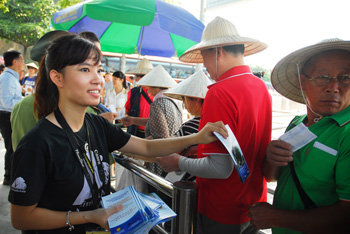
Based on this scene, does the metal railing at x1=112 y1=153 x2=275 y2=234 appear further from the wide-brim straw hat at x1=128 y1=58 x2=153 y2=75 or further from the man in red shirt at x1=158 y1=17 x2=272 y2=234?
the wide-brim straw hat at x1=128 y1=58 x2=153 y2=75

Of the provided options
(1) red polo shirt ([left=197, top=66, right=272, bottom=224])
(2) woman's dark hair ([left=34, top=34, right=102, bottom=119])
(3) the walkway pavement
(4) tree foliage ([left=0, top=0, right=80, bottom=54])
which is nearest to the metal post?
(1) red polo shirt ([left=197, top=66, right=272, bottom=224])

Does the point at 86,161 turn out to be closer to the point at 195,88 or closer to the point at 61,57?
the point at 61,57

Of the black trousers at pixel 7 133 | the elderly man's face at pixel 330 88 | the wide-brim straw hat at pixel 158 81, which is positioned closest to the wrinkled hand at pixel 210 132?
the elderly man's face at pixel 330 88

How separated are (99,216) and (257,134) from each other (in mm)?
1038

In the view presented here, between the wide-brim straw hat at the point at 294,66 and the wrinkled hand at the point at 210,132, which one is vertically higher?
the wide-brim straw hat at the point at 294,66

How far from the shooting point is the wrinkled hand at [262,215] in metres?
1.24

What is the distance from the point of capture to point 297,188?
121 cm

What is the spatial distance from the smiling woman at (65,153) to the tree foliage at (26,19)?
1818 cm

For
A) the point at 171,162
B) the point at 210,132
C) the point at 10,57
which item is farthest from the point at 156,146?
the point at 10,57

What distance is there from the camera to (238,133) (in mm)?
1475

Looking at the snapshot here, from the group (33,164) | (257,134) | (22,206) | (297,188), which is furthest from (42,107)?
(297,188)

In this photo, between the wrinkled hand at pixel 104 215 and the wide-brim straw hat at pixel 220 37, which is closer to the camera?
the wrinkled hand at pixel 104 215

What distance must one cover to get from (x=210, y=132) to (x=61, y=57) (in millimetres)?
919

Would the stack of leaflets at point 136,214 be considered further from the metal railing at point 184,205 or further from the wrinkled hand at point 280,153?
the wrinkled hand at point 280,153
